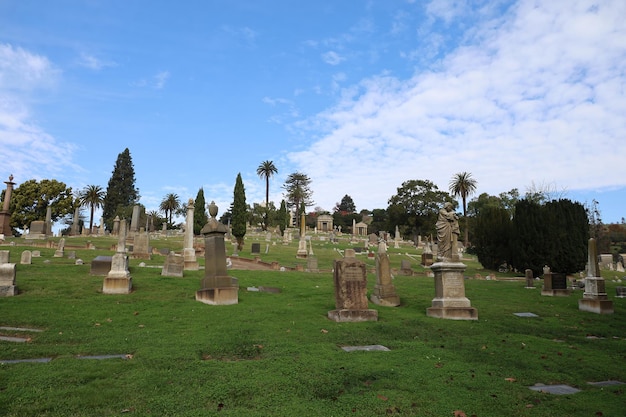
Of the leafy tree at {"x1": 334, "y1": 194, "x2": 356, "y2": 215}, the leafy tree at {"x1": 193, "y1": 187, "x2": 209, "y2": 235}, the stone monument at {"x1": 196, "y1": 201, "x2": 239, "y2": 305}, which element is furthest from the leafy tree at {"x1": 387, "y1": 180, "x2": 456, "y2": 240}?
the leafy tree at {"x1": 334, "y1": 194, "x2": 356, "y2": 215}

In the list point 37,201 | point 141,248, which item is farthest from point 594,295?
point 37,201

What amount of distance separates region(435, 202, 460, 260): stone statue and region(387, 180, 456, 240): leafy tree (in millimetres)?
56878

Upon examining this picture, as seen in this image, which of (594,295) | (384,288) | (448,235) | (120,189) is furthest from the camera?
(120,189)

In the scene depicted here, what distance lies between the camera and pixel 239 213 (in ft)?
140

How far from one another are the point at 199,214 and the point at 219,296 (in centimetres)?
4982

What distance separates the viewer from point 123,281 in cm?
1248

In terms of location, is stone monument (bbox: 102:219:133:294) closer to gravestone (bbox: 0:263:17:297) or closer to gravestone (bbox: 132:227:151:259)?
gravestone (bbox: 0:263:17:297)

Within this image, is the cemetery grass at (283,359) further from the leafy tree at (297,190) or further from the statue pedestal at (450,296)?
the leafy tree at (297,190)

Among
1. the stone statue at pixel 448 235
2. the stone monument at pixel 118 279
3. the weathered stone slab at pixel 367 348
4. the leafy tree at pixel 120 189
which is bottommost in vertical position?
the weathered stone slab at pixel 367 348

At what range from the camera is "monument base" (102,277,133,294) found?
12.3 meters

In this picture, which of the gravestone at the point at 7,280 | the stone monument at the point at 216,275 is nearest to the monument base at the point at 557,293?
the stone monument at the point at 216,275

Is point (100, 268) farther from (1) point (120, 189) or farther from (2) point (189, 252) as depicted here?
(1) point (120, 189)

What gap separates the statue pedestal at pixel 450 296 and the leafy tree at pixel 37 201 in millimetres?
62376

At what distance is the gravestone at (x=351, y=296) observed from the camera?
10219 millimetres
